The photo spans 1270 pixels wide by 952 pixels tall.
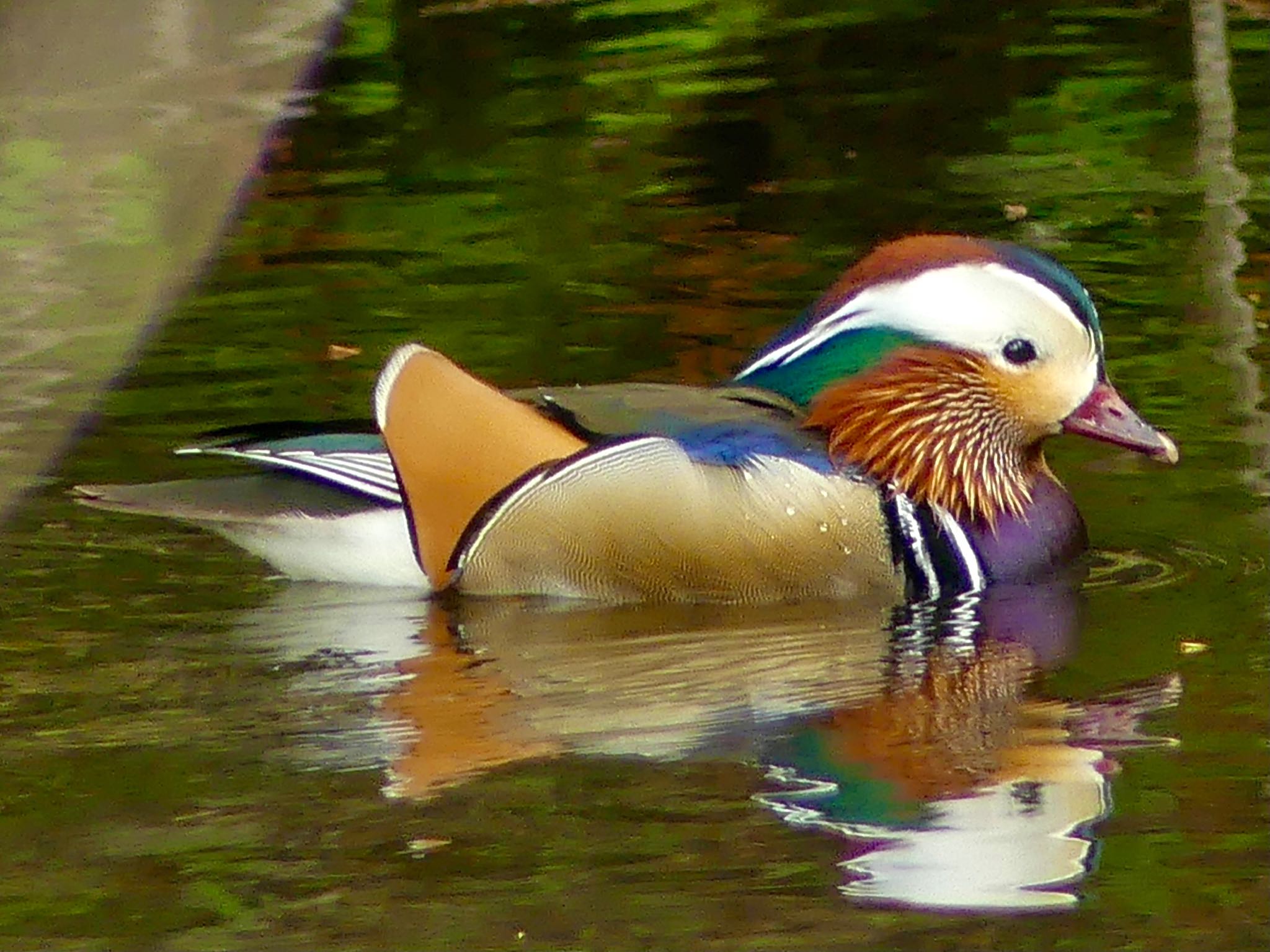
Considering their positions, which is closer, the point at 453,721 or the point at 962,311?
the point at 453,721

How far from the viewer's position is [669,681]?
494 cm

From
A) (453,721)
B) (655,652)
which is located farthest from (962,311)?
(453,721)

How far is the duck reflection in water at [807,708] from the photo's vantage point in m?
4.10

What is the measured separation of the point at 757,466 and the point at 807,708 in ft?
2.20

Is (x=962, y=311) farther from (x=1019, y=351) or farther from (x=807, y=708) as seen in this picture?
(x=807, y=708)

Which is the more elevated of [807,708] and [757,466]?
[757,466]

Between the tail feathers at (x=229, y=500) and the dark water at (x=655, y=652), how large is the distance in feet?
0.56

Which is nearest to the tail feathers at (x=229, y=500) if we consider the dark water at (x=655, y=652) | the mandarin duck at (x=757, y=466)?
the mandarin duck at (x=757, y=466)

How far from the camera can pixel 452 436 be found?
17.7 feet

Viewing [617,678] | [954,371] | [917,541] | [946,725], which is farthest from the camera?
[954,371]

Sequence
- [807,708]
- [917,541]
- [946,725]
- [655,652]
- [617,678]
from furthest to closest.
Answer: [917,541] → [655,652] → [617,678] → [807,708] → [946,725]

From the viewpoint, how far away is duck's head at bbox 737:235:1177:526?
547 centimetres

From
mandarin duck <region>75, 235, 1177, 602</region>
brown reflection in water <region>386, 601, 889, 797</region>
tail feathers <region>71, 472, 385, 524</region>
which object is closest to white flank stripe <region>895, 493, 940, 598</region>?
mandarin duck <region>75, 235, 1177, 602</region>

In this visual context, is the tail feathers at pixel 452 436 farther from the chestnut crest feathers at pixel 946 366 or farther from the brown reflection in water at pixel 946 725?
the brown reflection in water at pixel 946 725
